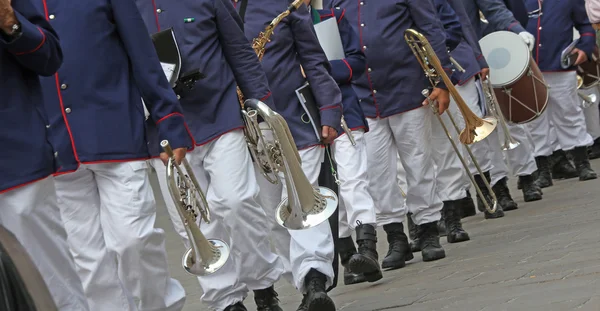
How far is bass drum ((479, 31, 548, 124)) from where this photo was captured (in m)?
11.4

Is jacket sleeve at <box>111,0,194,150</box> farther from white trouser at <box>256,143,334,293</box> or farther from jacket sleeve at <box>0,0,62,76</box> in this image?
white trouser at <box>256,143,334,293</box>

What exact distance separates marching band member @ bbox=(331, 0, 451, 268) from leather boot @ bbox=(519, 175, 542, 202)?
2.54 meters

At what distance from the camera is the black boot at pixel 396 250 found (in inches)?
350

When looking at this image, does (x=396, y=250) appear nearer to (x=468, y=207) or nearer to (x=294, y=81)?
(x=294, y=81)

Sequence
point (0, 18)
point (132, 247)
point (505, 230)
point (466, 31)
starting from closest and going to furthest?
point (0, 18) → point (132, 247) → point (505, 230) → point (466, 31)

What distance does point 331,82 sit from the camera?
776 centimetres

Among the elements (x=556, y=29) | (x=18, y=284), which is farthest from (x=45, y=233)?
(x=556, y=29)

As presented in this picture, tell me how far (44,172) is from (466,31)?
20.4 ft

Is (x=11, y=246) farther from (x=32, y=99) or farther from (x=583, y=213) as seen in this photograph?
(x=583, y=213)

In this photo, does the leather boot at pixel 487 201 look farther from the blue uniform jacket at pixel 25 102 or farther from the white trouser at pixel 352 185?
the blue uniform jacket at pixel 25 102

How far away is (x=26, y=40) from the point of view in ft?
17.2

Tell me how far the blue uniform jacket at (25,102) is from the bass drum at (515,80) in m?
6.59

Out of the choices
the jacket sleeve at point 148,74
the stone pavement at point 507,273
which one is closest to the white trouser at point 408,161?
the stone pavement at point 507,273

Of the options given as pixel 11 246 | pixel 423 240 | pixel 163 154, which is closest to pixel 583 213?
pixel 423 240
